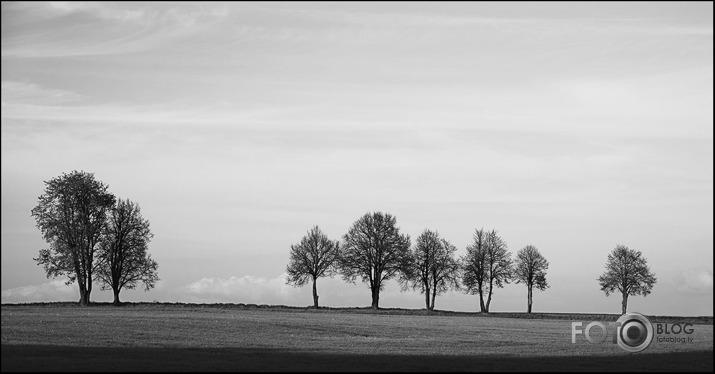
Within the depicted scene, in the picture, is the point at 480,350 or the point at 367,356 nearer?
the point at 367,356

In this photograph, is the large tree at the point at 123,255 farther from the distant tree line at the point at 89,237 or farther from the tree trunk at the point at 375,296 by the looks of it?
the tree trunk at the point at 375,296

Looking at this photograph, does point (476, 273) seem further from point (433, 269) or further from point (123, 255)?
point (123, 255)

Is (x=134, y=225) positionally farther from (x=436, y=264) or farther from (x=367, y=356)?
(x=367, y=356)

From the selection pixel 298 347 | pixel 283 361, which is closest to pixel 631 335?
pixel 298 347

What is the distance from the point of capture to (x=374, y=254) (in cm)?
11506

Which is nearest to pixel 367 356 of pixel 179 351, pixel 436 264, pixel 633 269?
pixel 179 351

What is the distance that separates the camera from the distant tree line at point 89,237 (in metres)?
88.6

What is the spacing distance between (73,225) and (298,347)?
161 ft

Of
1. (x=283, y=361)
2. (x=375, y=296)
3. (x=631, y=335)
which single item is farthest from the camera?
(x=375, y=296)

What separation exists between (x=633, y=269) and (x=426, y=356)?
88403 mm

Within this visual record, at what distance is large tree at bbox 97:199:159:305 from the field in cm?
2573

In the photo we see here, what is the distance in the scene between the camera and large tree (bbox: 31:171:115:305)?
8838 centimetres

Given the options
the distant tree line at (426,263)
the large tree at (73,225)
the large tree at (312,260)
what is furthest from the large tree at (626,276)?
the large tree at (73,225)

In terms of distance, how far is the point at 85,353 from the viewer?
4016cm
